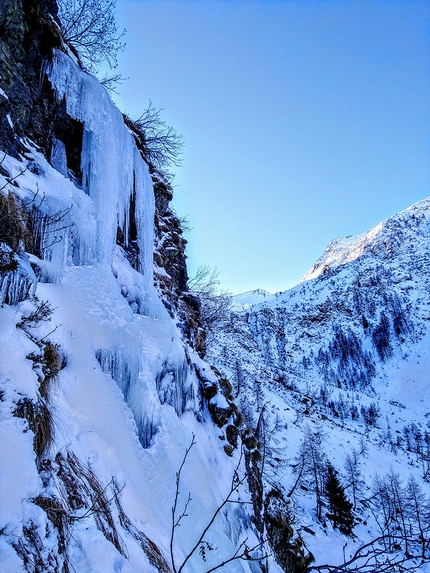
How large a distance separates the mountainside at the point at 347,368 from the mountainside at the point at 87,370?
131 inches

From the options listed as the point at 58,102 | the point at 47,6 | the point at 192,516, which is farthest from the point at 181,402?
the point at 47,6

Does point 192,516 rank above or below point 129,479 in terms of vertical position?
below

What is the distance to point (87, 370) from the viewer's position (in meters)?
3.42

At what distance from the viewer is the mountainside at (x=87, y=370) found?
79.5 inches

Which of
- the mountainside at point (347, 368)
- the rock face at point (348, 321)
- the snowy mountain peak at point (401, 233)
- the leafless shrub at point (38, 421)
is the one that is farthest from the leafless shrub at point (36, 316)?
the snowy mountain peak at point (401, 233)

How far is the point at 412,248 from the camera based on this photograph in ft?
428

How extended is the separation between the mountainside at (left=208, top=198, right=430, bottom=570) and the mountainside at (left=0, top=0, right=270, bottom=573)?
10.9 feet

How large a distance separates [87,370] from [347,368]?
97302mm

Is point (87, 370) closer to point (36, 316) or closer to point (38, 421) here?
point (36, 316)

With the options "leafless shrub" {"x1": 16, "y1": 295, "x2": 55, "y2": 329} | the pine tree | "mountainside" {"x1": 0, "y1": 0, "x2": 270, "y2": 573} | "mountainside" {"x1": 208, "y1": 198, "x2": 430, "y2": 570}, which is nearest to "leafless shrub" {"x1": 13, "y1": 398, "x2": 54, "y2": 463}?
"mountainside" {"x1": 0, "y1": 0, "x2": 270, "y2": 573}

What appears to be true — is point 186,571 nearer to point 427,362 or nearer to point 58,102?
point 58,102

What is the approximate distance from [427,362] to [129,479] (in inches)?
3789

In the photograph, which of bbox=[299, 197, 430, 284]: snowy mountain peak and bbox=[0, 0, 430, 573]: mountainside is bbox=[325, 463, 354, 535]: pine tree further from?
bbox=[299, 197, 430, 284]: snowy mountain peak

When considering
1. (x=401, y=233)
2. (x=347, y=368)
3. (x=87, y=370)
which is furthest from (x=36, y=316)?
(x=401, y=233)
